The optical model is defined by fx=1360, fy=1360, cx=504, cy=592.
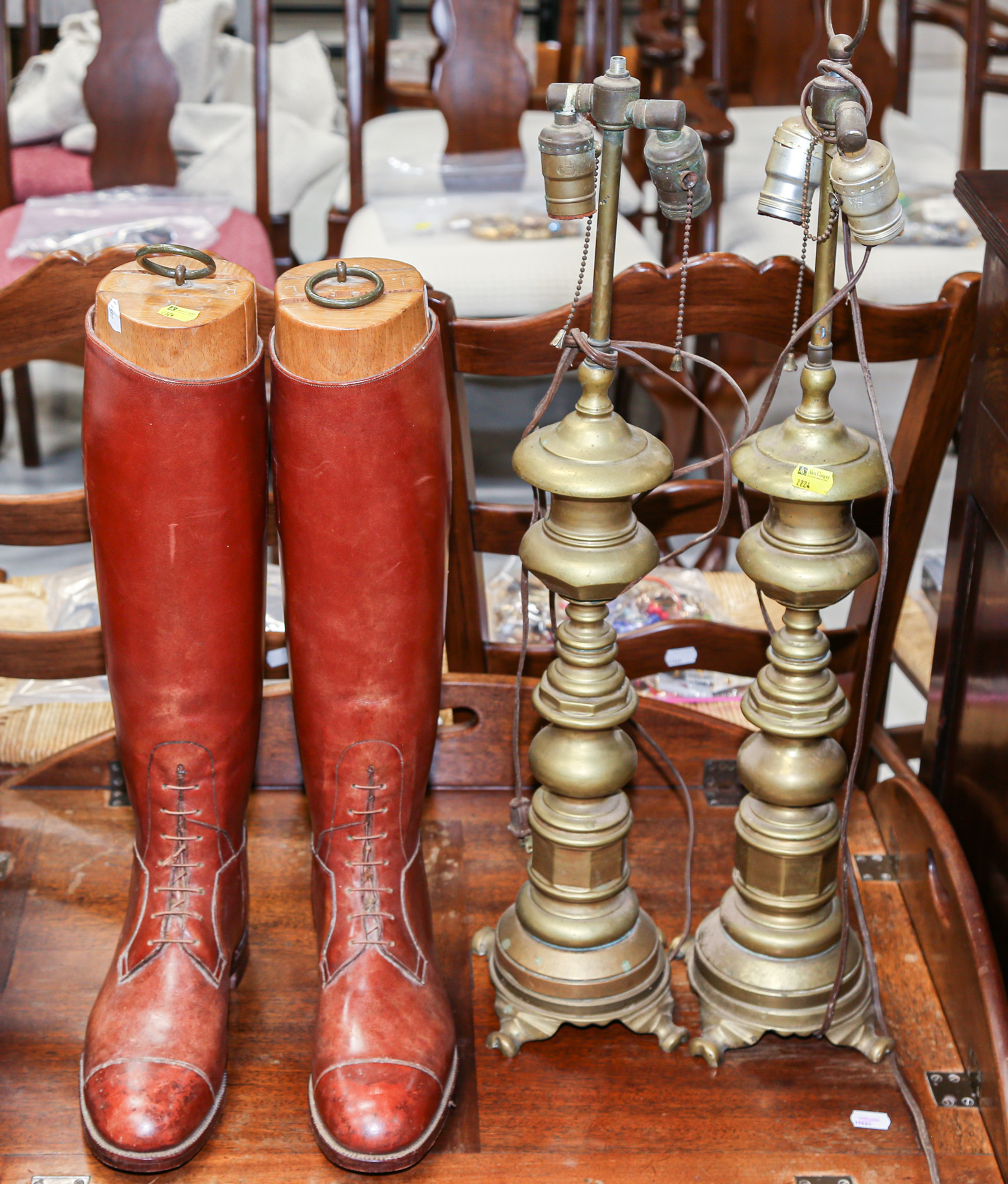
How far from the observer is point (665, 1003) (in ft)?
2.89

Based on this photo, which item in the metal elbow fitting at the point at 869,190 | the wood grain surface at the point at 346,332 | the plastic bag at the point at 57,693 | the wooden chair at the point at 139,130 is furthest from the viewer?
the wooden chair at the point at 139,130

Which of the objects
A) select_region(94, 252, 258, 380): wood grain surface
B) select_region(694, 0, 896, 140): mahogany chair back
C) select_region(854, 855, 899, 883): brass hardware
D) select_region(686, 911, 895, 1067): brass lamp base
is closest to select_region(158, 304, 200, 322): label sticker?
select_region(94, 252, 258, 380): wood grain surface

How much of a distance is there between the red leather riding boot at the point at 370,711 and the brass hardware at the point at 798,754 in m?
0.19

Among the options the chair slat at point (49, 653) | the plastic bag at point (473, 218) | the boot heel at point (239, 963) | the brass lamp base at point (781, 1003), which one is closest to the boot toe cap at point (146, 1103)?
the boot heel at point (239, 963)

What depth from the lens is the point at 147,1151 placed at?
75cm

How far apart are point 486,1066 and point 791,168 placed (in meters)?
0.56

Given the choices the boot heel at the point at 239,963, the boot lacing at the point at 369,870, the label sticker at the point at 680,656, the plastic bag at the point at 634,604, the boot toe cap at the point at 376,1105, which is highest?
the boot lacing at the point at 369,870

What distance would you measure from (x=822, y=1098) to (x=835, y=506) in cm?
36

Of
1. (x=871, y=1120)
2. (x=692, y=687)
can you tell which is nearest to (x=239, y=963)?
(x=871, y=1120)

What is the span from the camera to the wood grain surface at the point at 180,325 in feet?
2.52

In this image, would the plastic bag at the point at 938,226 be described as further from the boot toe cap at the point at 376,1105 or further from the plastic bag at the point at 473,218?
the boot toe cap at the point at 376,1105

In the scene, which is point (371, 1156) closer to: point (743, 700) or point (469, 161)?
point (743, 700)

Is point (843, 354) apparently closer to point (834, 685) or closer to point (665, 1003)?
point (834, 685)

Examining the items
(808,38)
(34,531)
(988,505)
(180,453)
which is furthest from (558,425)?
(808,38)
